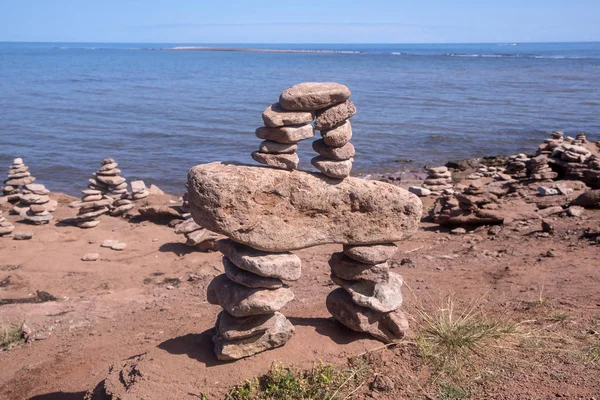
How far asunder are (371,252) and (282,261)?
41.2 inches

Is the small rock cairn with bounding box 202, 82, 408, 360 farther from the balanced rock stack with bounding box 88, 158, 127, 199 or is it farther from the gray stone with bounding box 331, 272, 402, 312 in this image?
the balanced rock stack with bounding box 88, 158, 127, 199

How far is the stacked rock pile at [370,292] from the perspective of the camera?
23.0ft

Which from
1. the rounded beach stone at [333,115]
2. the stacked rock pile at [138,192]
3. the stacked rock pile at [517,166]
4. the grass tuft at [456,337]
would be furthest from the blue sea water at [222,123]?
the rounded beach stone at [333,115]

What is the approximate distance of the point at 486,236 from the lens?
1252cm

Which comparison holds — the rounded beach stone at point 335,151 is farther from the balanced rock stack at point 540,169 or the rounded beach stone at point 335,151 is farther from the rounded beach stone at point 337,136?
the balanced rock stack at point 540,169

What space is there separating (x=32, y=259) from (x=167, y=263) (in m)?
2.68

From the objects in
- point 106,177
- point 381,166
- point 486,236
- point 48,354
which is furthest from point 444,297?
point 381,166

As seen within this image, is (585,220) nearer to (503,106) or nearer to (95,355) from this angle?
(95,355)

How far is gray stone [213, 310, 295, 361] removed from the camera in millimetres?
6641

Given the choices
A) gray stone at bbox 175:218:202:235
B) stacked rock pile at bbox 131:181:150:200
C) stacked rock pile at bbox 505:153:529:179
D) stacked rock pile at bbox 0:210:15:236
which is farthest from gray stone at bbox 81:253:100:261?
stacked rock pile at bbox 505:153:529:179

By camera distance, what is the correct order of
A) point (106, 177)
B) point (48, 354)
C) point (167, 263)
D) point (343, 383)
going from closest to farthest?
point (343, 383)
point (48, 354)
point (167, 263)
point (106, 177)

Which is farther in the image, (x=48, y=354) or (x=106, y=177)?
(x=106, y=177)

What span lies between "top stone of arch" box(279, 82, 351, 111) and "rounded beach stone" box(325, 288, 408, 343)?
7.66 feet

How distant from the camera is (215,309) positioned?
31.2 ft
